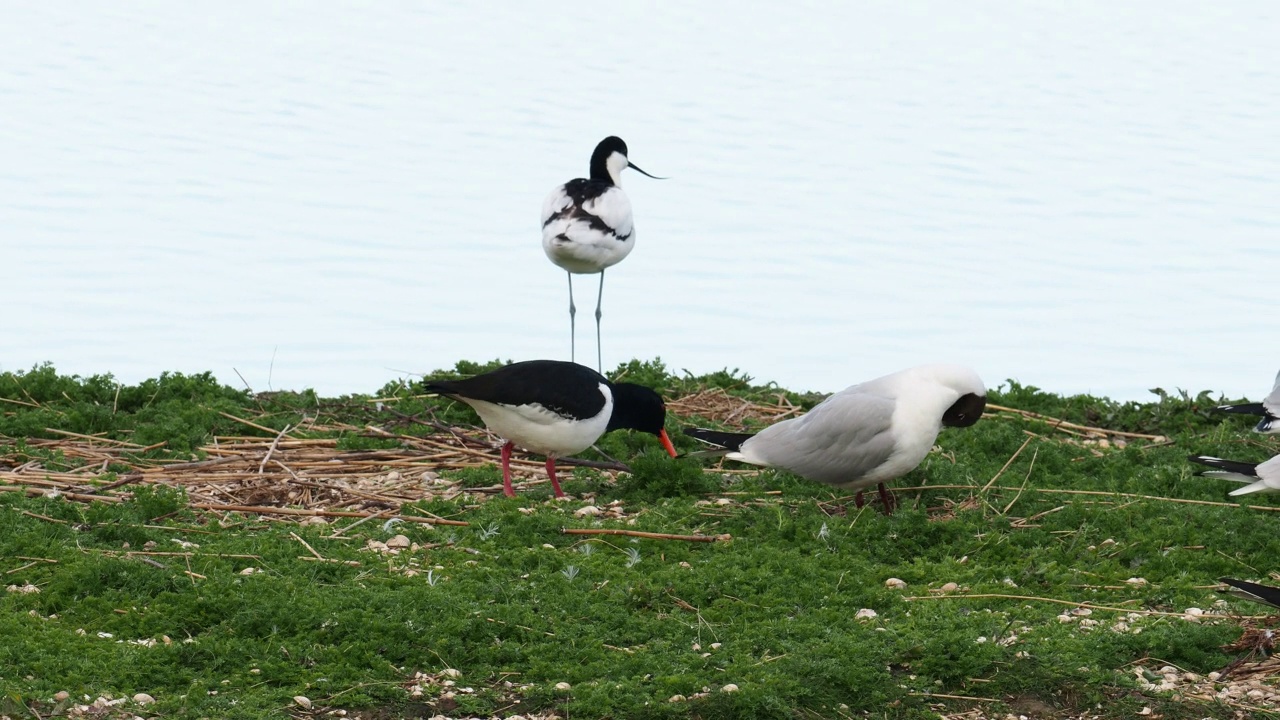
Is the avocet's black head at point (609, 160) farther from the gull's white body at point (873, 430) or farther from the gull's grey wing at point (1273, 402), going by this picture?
the gull's grey wing at point (1273, 402)

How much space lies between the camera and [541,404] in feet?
26.7

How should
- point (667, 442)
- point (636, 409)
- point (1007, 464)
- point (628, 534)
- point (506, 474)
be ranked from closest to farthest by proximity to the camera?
point (628, 534) → point (506, 474) → point (1007, 464) → point (636, 409) → point (667, 442)

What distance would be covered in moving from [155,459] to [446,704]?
406 centimetres

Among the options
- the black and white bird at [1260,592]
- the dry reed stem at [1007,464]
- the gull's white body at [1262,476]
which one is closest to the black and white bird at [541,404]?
the dry reed stem at [1007,464]

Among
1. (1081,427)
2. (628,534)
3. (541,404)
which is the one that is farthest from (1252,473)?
(541,404)

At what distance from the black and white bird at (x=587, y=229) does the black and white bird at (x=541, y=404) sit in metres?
3.36

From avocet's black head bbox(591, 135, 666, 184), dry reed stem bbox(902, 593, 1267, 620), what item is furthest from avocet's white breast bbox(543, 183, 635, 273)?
dry reed stem bbox(902, 593, 1267, 620)

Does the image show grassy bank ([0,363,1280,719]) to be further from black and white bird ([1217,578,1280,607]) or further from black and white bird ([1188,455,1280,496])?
black and white bird ([1217,578,1280,607])

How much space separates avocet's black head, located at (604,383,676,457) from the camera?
891 centimetres

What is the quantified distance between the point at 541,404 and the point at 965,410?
228 cm

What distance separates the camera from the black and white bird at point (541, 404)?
26.6 ft

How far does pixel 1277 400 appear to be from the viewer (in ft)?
30.2

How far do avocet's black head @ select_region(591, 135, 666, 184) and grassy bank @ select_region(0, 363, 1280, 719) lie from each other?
16.4ft

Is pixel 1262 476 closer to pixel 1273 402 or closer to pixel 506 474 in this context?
pixel 1273 402
